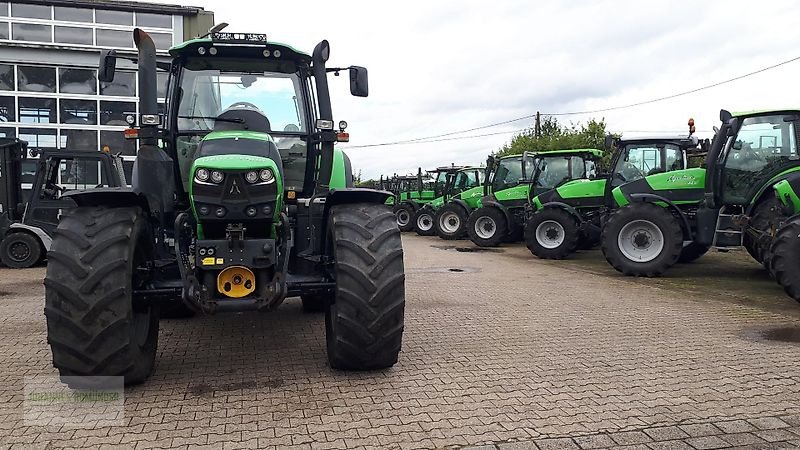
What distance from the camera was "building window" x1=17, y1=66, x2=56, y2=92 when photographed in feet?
36.1

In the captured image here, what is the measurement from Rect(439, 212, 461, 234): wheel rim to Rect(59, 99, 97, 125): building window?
1018cm

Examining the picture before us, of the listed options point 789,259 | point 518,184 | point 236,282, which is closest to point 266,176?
point 236,282

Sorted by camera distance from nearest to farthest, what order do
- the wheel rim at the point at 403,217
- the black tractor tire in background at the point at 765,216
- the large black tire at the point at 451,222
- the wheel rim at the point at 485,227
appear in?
the black tractor tire in background at the point at 765,216
the wheel rim at the point at 485,227
the large black tire at the point at 451,222
the wheel rim at the point at 403,217

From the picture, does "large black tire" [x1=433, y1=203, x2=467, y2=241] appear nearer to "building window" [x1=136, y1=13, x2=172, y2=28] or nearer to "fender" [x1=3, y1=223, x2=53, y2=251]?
"building window" [x1=136, y1=13, x2=172, y2=28]

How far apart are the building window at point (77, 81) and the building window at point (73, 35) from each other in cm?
89

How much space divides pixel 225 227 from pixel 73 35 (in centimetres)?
997

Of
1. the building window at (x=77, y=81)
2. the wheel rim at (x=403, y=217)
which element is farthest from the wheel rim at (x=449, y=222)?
the building window at (x=77, y=81)

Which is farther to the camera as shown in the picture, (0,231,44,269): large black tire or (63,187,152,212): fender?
(0,231,44,269): large black tire

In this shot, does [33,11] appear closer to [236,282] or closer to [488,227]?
[236,282]

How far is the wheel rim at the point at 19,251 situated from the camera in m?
10.7

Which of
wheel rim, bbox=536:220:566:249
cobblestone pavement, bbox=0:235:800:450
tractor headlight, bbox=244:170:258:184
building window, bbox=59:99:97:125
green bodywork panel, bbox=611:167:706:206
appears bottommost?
cobblestone pavement, bbox=0:235:800:450

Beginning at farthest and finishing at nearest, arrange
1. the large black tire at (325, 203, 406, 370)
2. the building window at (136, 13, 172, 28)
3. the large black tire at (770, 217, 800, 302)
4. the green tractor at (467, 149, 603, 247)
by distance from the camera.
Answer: the green tractor at (467, 149, 603, 247) < the building window at (136, 13, 172, 28) < the large black tire at (770, 217, 800, 302) < the large black tire at (325, 203, 406, 370)

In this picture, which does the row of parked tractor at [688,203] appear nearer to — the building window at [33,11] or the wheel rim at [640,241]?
the wheel rim at [640,241]

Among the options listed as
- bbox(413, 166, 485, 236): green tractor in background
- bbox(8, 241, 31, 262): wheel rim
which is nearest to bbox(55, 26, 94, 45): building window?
bbox(8, 241, 31, 262): wheel rim
